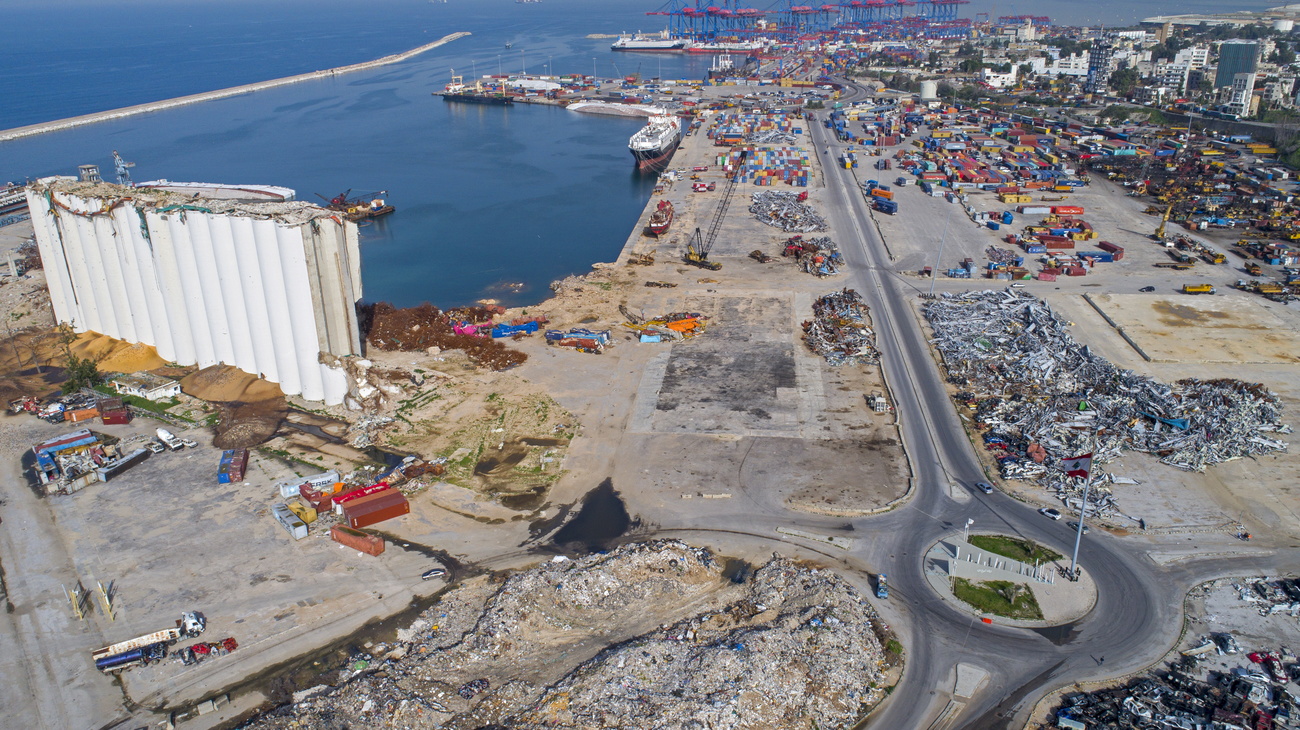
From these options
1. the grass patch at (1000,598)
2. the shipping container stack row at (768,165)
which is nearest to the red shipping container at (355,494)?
the grass patch at (1000,598)

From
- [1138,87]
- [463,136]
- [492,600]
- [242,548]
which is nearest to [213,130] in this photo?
[463,136]

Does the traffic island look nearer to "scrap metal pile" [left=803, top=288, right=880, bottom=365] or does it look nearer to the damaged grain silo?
"scrap metal pile" [left=803, top=288, right=880, bottom=365]

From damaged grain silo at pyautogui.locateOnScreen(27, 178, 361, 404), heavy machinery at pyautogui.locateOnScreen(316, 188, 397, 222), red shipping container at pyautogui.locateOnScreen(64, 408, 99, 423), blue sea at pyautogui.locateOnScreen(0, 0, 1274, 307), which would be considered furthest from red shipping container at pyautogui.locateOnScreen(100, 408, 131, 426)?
heavy machinery at pyautogui.locateOnScreen(316, 188, 397, 222)

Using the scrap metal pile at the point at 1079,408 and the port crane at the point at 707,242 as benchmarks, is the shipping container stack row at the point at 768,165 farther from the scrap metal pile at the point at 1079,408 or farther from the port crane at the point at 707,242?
the scrap metal pile at the point at 1079,408

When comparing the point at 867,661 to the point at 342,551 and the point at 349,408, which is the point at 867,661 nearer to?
the point at 342,551

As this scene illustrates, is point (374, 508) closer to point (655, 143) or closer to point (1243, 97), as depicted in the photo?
point (655, 143)

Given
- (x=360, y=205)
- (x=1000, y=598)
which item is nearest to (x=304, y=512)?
(x=1000, y=598)
